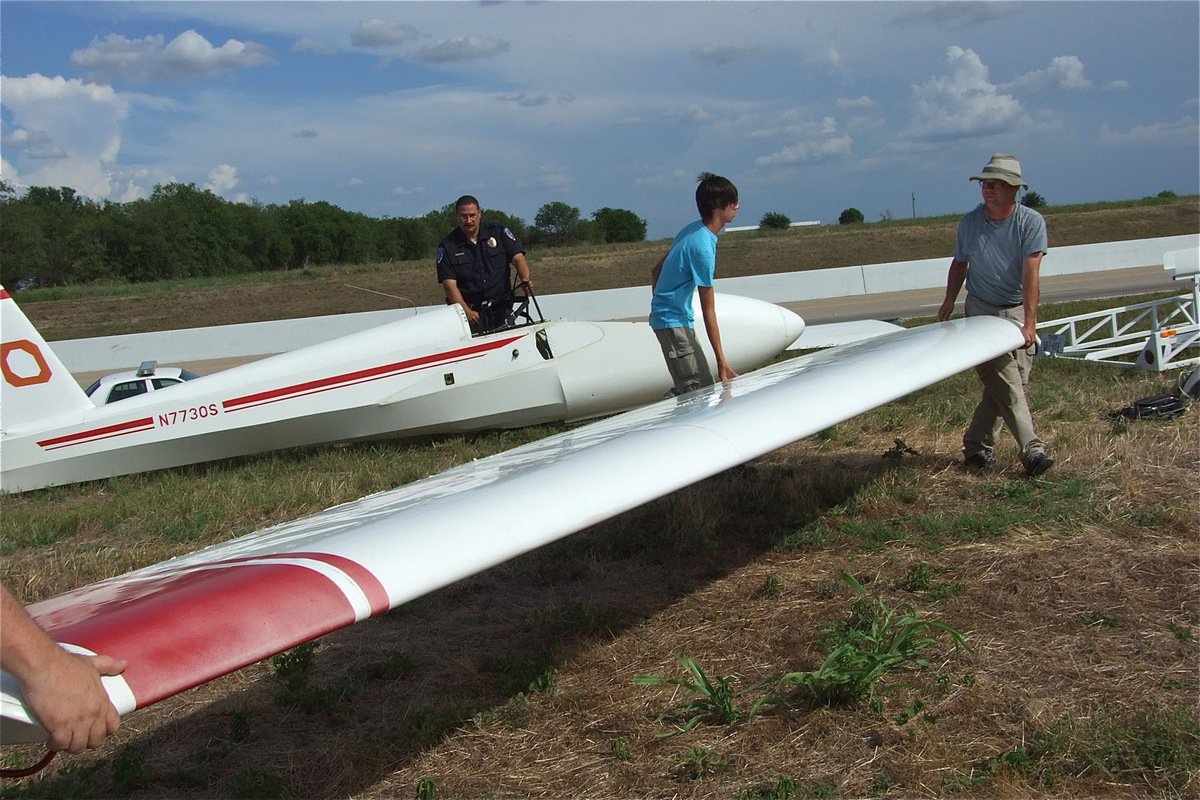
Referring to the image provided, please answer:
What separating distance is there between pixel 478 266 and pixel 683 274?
3186mm

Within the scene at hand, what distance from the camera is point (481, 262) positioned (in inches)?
351

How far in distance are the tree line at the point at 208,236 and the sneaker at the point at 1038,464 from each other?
43031 millimetres

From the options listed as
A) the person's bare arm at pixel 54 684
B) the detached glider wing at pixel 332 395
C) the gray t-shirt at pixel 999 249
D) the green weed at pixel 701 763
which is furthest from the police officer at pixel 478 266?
the person's bare arm at pixel 54 684

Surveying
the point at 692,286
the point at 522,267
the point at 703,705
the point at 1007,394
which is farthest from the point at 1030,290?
the point at 522,267

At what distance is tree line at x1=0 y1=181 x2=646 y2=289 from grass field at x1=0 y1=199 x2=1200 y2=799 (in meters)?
43.0

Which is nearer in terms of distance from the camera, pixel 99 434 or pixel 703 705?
pixel 703 705

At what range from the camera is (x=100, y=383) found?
950 cm

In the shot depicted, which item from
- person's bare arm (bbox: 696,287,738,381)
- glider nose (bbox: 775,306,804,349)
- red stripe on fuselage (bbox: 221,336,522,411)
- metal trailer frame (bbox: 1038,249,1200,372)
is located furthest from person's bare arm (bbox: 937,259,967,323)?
red stripe on fuselage (bbox: 221,336,522,411)

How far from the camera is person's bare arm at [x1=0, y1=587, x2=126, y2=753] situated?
5.22ft

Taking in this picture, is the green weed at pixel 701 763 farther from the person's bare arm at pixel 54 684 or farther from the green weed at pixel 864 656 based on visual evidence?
the person's bare arm at pixel 54 684

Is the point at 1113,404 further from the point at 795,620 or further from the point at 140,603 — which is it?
the point at 140,603

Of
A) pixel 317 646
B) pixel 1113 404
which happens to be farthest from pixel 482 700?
pixel 1113 404

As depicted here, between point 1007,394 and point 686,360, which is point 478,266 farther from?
point 1007,394

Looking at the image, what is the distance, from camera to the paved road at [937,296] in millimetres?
20703
